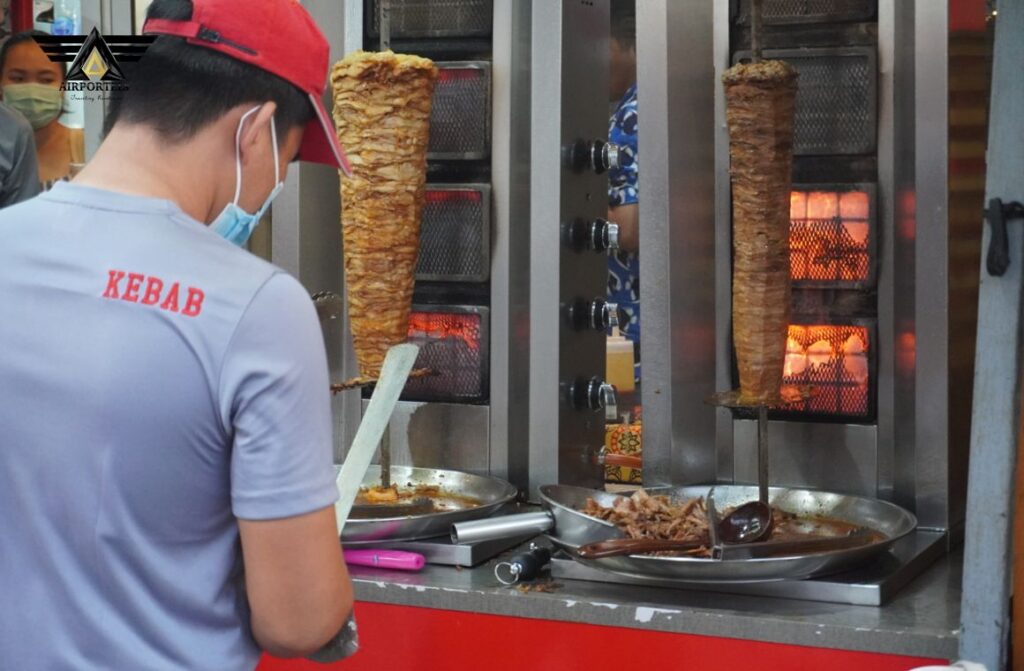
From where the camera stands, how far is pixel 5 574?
1.49 meters

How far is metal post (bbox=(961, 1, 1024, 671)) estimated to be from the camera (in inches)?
72.6

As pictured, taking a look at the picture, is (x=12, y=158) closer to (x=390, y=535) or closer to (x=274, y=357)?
(x=390, y=535)

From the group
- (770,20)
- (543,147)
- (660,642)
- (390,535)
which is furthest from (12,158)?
(660,642)

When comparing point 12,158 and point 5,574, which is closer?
point 5,574

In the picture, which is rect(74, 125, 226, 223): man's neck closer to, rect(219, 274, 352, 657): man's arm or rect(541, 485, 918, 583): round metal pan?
rect(219, 274, 352, 657): man's arm

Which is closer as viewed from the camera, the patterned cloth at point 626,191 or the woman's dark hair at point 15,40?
the patterned cloth at point 626,191

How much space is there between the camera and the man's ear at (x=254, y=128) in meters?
1.54

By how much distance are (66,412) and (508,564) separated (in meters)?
1.16

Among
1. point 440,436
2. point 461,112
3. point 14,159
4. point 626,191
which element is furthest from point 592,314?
point 14,159

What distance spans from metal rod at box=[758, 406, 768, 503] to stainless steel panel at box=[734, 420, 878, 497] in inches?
11.2

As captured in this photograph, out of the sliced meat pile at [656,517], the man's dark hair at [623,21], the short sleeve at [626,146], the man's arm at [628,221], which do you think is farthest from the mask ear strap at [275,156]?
the man's dark hair at [623,21]

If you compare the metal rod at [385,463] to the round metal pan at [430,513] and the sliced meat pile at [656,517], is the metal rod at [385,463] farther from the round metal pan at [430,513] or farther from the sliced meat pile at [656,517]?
the sliced meat pile at [656,517]

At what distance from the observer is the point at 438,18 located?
124 inches

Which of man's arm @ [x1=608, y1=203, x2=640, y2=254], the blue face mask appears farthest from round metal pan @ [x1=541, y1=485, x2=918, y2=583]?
man's arm @ [x1=608, y1=203, x2=640, y2=254]
